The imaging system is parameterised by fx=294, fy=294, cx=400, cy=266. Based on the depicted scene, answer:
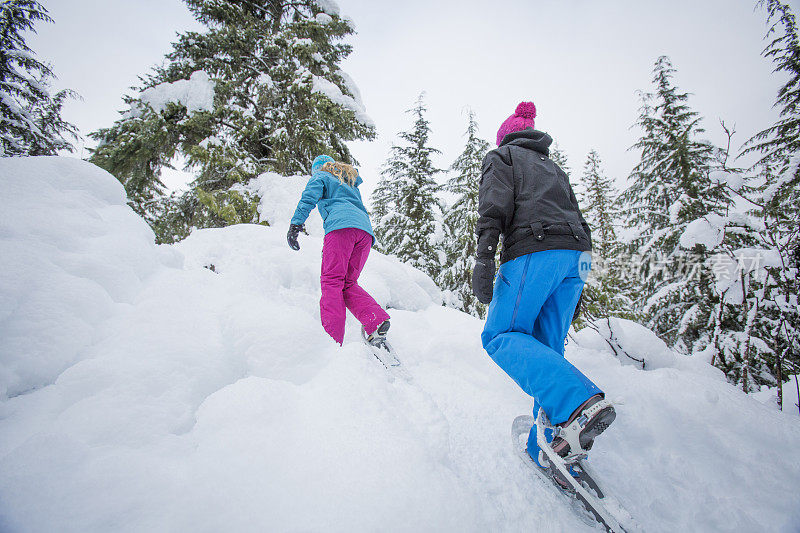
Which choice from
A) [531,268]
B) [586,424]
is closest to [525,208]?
[531,268]

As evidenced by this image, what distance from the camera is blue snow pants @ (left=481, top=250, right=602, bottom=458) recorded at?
4.71 ft

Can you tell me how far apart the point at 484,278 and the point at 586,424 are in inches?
34.4

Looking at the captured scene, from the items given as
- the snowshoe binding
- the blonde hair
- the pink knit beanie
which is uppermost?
the pink knit beanie

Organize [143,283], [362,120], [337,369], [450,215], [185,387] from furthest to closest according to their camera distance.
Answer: [450,215] < [362,120] < [143,283] < [337,369] < [185,387]

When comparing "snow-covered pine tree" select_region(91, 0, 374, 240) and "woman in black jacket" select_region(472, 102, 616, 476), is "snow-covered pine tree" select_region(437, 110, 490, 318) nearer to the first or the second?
"snow-covered pine tree" select_region(91, 0, 374, 240)

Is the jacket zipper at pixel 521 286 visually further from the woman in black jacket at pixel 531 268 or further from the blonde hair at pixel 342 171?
the blonde hair at pixel 342 171

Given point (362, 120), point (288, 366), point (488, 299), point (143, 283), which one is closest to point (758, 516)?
point (488, 299)

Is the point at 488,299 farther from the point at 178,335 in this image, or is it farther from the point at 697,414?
the point at 178,335

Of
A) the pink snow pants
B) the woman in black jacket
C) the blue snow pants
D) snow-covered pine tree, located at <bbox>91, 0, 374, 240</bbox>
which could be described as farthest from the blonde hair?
snow-covered pine tree, located at <bbox>91, 0, 374, 240</bbox>

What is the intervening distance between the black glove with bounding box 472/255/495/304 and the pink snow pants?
1.17m

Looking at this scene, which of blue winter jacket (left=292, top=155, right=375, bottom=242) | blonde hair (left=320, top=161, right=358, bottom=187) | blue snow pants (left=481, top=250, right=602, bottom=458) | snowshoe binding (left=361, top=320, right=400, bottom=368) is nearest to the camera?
blue snow pants (left=481, top=250, right=602, bottom=458)

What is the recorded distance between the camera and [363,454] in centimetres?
129

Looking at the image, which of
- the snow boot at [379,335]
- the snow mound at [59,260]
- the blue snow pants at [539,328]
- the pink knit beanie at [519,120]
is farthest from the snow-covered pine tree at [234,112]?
the blue snow pants at [539,328]

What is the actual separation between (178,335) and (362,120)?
24.4 ft
